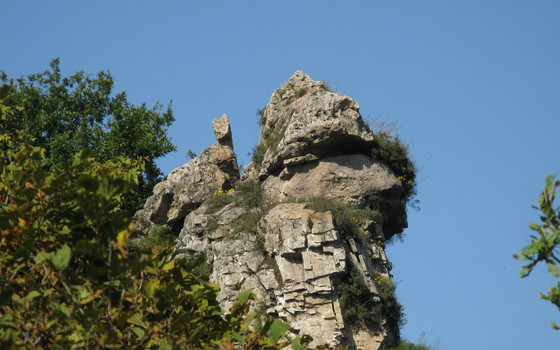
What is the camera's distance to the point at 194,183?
81.8 feet

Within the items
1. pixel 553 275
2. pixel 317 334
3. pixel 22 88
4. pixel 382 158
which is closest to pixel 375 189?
pixel 382 158

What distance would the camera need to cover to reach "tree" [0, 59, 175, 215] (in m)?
31.8

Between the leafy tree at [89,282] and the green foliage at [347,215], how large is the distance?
1117cm

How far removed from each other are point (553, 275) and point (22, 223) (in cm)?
578

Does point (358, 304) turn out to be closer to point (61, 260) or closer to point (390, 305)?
point (390, 305)

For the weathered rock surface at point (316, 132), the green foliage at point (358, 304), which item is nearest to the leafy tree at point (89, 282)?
the green foliage at point (358, 304)

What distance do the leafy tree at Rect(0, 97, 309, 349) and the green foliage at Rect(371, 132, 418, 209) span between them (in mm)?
14167

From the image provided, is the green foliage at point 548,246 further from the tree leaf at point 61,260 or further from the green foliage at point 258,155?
the green foliage at point 258,155

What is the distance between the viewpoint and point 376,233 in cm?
2248

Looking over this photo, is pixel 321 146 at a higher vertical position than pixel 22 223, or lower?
higher

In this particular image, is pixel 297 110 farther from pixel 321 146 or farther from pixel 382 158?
pixel 382 158

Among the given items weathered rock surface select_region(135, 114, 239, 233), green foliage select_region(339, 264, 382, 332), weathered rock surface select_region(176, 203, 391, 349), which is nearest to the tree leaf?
weathered rock surface select_region(176, 203, 391, 349)

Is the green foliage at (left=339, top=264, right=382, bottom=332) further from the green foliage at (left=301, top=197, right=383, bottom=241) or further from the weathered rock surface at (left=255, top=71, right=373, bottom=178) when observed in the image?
the weathered rock surface at (left=255, top=71, right=373, bottom=178)

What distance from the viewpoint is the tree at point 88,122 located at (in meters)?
31.8
